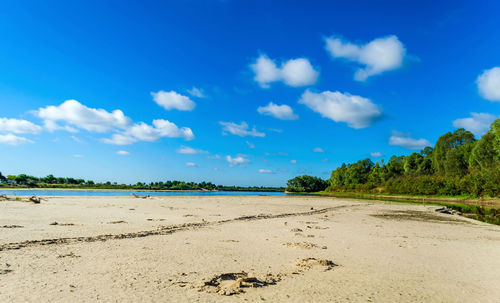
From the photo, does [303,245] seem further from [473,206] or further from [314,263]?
[473,206]

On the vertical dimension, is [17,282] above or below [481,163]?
below

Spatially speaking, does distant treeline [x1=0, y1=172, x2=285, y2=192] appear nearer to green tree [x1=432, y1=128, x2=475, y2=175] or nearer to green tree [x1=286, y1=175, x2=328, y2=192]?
green tree [x1=286, y1=175, x2=328, y2=192]

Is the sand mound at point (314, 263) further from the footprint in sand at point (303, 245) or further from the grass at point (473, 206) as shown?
the grass at point (473, 206)

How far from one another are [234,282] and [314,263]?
3.65m

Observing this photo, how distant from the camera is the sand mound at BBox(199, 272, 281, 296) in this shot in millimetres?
6859

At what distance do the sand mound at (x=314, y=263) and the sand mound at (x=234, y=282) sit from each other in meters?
1.61

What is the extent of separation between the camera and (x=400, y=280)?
843 centimetres

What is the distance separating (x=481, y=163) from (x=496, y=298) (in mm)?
86486

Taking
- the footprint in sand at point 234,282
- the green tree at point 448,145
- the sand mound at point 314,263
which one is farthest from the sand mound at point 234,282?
the green tree at point 448,145

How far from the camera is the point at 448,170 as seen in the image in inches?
3553

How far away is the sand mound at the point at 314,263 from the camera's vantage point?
30.9ft

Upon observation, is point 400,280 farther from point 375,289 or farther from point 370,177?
point 370,177

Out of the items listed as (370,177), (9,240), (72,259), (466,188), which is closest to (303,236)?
(72,259)

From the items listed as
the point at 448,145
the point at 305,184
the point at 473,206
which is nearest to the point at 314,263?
the point at 473,206
